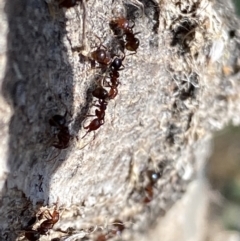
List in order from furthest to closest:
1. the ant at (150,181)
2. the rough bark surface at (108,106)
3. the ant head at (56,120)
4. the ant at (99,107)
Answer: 1. the ant at (150,181)
2. the ant at (99,107)
3. the ant head at (56,120)
4. the rough bark surface at (108,106)

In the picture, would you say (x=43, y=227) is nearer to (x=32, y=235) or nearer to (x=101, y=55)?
(x=32, y=235)

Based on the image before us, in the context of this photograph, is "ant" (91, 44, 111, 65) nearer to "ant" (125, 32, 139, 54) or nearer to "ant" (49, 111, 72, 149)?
"ant" (125, 32, 139, 54)

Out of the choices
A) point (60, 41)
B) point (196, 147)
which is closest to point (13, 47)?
point (60, 41)

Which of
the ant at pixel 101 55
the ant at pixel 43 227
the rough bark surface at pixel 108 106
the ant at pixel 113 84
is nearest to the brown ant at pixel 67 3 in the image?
the rough bark surface at pixel 108 106

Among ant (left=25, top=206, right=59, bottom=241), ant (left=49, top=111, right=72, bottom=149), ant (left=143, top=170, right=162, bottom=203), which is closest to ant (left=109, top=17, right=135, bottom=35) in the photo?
ant (left=49, top=111, right=72, bottom=149)

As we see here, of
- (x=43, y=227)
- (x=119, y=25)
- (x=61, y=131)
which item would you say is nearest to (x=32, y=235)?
(x=43, y=227)

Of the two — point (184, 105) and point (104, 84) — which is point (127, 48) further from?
point (184, 105)

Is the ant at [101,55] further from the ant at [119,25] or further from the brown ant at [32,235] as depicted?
Result: the brown ant at [32,235]
